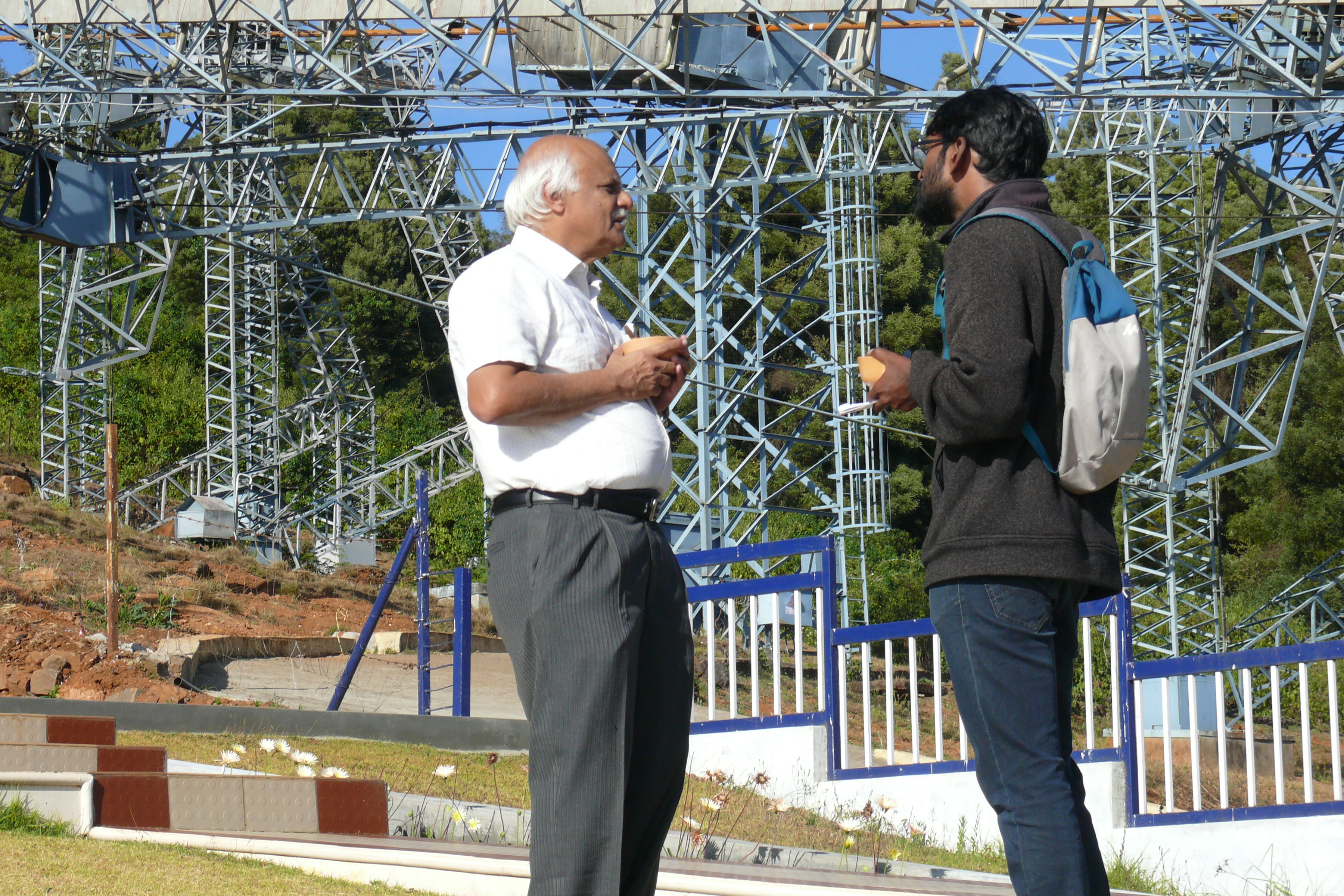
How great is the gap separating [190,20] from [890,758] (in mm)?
14278

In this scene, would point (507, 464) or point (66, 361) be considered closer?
point (507, 464)

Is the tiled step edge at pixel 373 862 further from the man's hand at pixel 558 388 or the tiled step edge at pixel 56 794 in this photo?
the man's hand at pixel 558 388

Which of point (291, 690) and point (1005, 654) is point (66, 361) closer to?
point (291, 690)

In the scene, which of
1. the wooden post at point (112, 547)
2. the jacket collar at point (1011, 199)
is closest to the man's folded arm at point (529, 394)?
the jacket collar at point (1011, 199)

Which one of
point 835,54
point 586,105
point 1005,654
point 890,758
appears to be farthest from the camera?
point 835,54

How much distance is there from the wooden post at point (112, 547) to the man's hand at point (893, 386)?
871cm

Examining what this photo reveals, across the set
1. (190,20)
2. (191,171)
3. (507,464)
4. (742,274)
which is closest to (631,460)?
(507,464)

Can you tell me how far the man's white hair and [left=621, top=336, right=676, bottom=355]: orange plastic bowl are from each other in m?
0.35

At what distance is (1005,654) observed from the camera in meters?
2.78

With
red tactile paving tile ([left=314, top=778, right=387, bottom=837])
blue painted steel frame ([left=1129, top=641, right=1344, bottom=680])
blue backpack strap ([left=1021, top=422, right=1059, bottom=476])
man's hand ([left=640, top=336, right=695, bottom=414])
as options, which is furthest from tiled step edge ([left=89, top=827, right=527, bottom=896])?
blue painted steel frame ([left=1129, top=641, right=1344, bottom=680])

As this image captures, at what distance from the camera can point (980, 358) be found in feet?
9.12

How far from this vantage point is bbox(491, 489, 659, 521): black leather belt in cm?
282

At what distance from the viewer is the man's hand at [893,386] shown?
2957mm

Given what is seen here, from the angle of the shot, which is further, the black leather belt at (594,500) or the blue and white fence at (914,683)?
the blue and white fence at (914,683)
